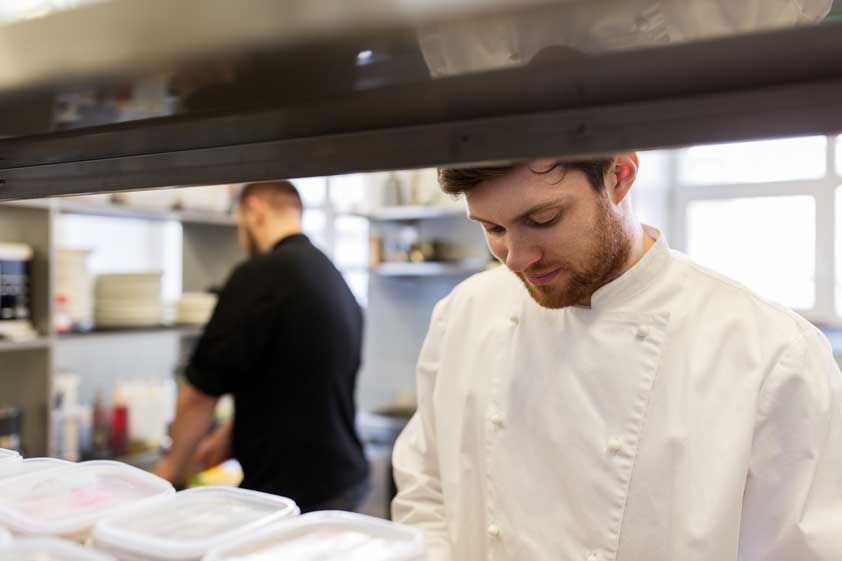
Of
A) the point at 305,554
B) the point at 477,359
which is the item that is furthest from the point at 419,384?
the point at 305,554

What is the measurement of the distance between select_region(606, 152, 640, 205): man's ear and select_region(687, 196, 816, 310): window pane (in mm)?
4322

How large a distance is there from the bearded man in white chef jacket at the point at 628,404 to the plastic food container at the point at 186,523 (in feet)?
1.78

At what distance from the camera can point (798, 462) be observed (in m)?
1.16

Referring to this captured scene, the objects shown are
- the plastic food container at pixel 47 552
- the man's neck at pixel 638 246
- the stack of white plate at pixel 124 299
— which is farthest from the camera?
the stack of white plate at pixel 124 299

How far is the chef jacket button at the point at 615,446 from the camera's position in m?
1.23

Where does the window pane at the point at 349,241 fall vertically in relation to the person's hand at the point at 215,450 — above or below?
above

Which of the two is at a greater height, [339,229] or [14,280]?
[339,229]

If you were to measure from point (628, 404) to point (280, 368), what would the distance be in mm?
1463

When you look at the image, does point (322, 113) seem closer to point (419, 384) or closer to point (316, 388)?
point (419, 384)

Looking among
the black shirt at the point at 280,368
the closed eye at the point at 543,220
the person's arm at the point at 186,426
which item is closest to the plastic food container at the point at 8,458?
the closed eye at the point at 543,220

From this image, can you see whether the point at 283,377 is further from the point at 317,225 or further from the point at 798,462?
the point at 317,225

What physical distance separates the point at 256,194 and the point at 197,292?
1.35m

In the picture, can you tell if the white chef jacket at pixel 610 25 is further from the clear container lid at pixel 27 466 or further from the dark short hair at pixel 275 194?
the dark short hair at pixel 275 194

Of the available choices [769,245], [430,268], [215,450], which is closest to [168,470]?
[215,450]
